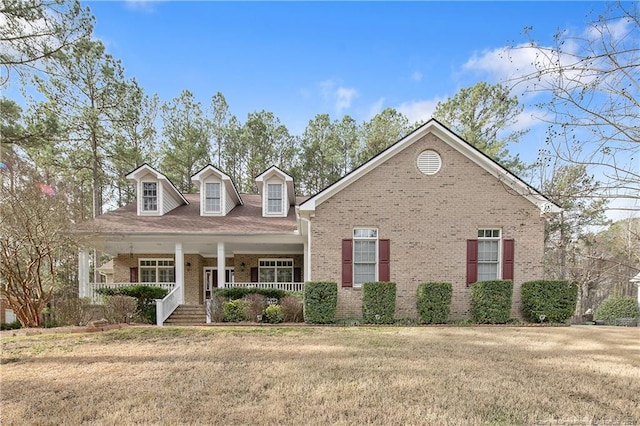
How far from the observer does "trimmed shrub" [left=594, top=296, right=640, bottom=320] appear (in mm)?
16861

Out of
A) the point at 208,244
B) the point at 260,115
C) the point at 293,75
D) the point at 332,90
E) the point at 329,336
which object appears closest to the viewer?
the point at 329,336

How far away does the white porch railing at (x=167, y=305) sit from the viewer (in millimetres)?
11969

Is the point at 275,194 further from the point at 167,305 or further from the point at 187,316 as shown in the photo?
the point at 167,305

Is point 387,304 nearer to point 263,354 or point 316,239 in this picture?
point 316,239

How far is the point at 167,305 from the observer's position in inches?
496

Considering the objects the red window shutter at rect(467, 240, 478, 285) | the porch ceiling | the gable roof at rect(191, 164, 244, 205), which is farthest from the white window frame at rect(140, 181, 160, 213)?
the red window shutter at rect(467, 240, 478, 285)

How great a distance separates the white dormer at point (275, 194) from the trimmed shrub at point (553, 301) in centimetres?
1086

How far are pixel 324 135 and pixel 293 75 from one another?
18.1 metres

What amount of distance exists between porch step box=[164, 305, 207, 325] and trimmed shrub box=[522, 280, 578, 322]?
12222 millimetres

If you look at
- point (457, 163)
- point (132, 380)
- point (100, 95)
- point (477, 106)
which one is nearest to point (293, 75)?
point (457, 163)

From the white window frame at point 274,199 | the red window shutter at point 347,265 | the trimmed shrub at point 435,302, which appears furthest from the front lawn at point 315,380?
the white window frame at point 274,199

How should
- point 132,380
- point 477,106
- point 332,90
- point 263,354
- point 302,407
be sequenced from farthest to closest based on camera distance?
point 477,106 → point 332,90 → point 263,354 → point 132,380 → point 302,407

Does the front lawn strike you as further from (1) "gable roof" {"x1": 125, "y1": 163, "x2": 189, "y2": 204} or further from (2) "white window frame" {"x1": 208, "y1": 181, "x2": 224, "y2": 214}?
(1) "gable roof" {"x1": 125, "y1": 163, "x2": 189, "y2": 204}

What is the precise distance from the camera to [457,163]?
12.4m
